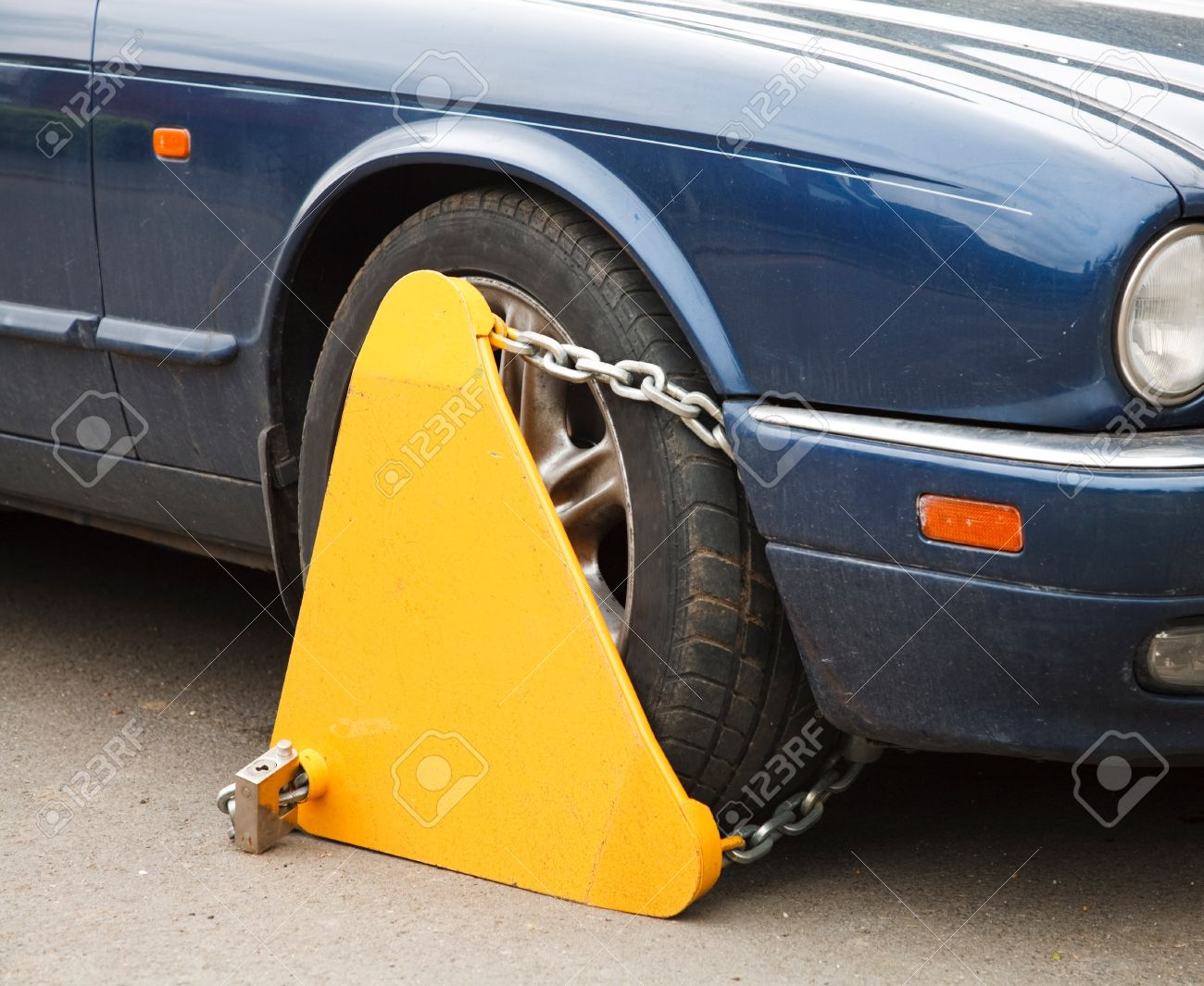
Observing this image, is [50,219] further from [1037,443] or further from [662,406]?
[1037,443]

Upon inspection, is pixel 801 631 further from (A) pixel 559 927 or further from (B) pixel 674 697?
(A) pixel 559 927

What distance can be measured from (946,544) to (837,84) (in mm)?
619

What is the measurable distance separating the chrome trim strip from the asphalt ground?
72 centimetres

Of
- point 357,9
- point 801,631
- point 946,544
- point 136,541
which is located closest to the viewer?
point 946,544

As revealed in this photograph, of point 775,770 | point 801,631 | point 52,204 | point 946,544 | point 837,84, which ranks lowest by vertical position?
point 775,770

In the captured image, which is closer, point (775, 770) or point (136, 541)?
point (775, 770)

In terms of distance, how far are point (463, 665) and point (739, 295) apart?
2.26 feet

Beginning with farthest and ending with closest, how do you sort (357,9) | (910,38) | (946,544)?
(357,9)
(910,38)
(946,544)

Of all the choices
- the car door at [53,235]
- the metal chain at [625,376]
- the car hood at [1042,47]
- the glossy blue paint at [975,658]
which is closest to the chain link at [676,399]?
the metal chain at [625,376]

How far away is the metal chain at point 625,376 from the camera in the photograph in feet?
6.76

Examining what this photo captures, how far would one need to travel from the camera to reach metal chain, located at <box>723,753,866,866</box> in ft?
7.18

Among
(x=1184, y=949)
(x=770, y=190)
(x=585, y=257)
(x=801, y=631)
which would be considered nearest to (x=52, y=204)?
(x=585, y=257)

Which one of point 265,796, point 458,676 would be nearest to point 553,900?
point 458,676

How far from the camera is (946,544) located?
1.88m
